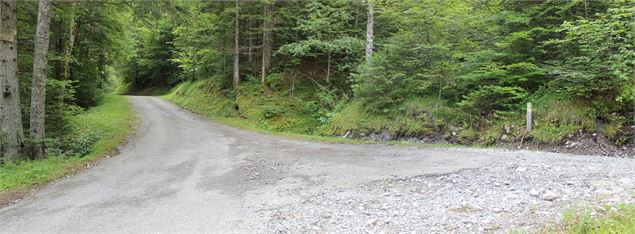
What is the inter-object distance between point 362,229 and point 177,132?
10.3 m

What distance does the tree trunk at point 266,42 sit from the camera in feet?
56.2

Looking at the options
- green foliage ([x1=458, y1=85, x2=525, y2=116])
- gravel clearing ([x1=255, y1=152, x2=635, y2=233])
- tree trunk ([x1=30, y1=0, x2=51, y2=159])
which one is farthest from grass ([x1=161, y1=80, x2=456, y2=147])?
tree trunk ([x1=30, y1=0, x2=51, y2=159])

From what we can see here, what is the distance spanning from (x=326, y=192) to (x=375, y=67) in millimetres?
7072

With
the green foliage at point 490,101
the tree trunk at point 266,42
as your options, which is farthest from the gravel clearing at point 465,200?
the tree trunk at point 266,42

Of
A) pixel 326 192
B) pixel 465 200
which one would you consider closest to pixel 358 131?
pixel 326 192

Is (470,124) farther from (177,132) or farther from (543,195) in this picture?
(177,132)

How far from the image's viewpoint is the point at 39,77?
8328mm

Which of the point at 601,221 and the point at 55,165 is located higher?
the point at 601,221

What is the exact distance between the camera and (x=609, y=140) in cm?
831

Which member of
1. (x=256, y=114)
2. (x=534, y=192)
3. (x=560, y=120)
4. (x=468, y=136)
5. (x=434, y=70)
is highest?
(x=434, y=70)

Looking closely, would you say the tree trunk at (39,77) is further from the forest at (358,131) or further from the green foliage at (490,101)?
the green foliage at (490,101)

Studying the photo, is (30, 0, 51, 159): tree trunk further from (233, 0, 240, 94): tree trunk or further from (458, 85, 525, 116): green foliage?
(458, 85, 525, 116): green foliage

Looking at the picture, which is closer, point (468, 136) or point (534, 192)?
point (534, 192)

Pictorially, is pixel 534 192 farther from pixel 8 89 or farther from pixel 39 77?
pixel 8 89
